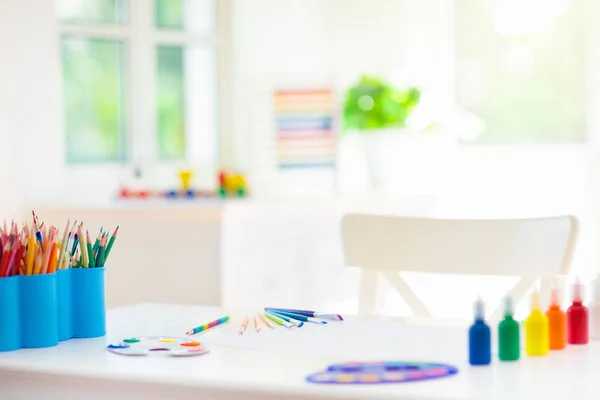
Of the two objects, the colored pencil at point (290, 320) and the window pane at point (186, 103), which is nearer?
the colored pencil at point (290, 320)

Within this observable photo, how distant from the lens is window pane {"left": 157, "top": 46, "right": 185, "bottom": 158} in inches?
145

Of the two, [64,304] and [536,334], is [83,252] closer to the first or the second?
[64,304]

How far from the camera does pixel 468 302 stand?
3.54m

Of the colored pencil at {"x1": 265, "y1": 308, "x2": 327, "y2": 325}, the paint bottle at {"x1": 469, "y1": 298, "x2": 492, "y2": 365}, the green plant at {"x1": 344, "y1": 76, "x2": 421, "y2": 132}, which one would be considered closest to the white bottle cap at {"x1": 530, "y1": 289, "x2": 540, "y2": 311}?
the paint bottle at {"x1": 469, "y1": 298, "x2": 492, "y2": 365}

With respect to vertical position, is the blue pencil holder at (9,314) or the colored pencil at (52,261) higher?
the colored pencil at (52,261)

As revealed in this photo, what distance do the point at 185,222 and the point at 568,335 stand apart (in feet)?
6.14

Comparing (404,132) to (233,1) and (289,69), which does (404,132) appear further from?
(233,1)

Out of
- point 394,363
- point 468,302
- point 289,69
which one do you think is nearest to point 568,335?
point 394,363

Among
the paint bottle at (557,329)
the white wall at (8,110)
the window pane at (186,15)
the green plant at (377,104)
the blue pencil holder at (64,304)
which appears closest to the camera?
the paint bottle at (557,329)

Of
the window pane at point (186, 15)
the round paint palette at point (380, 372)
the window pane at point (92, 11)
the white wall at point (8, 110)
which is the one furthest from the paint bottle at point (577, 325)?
the window pane at point (186, 15)

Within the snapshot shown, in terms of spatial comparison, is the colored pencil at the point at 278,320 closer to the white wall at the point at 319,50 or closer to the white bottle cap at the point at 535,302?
the white bottle cap at the point at 535,302

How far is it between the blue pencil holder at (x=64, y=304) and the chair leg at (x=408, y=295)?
637 millimetres

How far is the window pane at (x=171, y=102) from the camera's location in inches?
145

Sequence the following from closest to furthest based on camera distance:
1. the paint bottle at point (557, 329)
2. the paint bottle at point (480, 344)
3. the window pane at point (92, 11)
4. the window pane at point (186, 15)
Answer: the paint bottle at point (480, 344)
the paint bottle at point (557, 329)
the window pane at point (92, 11)
the window pane at point (186, 15)
